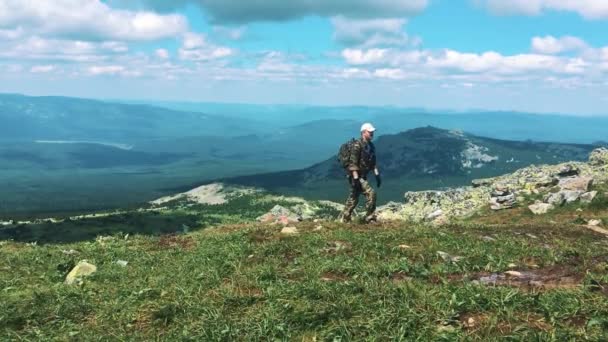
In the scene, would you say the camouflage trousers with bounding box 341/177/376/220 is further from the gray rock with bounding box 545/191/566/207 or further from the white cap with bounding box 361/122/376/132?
the gray rock with bounding box 545/191/566/207

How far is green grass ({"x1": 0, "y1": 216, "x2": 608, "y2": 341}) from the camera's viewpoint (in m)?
10.7

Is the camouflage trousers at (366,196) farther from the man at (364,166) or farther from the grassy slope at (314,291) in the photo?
the grassy slope at (314,291)

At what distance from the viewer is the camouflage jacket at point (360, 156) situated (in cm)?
2542

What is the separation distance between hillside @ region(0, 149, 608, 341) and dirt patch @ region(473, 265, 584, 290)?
0.05m

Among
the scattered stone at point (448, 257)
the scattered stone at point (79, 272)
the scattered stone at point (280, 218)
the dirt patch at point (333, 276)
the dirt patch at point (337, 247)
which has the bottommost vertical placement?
the scattered stone at point (280, 218)

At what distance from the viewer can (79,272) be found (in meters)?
17.8

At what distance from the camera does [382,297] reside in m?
12.1

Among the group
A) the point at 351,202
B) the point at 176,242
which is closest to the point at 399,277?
the point at 176,242

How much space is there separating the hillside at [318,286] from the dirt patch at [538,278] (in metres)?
0.05

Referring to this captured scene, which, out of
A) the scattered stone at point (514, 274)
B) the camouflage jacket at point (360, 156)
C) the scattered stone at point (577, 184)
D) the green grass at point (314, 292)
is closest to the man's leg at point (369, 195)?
the camouflage jacket at point (360, 156)

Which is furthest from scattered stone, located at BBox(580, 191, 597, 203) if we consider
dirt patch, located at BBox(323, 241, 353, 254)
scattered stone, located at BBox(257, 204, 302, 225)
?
dirt patch, located at BBox(323, 241, 353, 254)

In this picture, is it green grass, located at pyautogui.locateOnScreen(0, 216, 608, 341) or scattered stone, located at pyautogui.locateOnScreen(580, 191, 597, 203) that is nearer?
green grass, located at pyautogui.locateOnScreen(0, 216, 608, 341)

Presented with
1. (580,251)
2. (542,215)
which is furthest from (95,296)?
(542,215)

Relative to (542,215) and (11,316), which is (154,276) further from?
(542,215)
